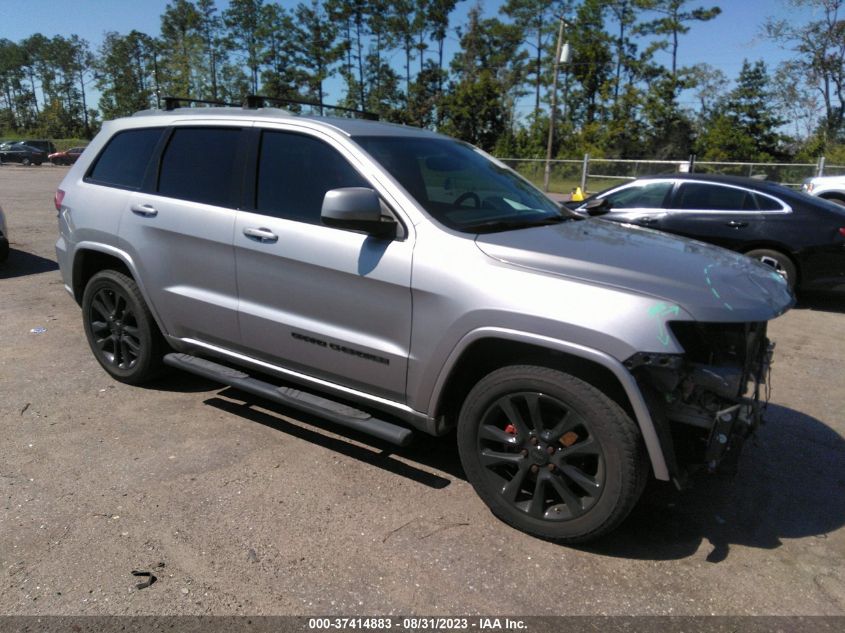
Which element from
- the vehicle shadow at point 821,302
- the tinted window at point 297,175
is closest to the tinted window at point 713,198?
the vehicle shadow at point 821,302

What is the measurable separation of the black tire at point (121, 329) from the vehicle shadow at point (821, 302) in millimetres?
7453

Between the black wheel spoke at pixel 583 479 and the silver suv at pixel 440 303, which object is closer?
the silver suv at pixel 440 303

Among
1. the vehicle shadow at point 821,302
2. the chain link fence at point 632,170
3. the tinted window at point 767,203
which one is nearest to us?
the tinted window at point 767,203

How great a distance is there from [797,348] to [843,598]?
414 cm

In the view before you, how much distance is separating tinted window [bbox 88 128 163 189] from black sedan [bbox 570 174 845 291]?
16.5ft

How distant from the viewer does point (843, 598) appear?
2.73 meters

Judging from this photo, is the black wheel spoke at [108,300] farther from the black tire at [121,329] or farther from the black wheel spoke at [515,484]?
the black wheel spoke at [515,484]

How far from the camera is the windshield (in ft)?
11.3

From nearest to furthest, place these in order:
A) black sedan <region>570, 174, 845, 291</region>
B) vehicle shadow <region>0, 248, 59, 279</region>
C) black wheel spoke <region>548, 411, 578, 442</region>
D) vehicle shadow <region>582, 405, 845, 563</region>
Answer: black wheel spoke <region>548, 411, 578, 442</region>
vehicle shadow <region>582, 405, 845, 563</region>
black sedan <region>570, 174, 845, 291</region>
vehicle shadow <region>0, 248, 59, 279</region>

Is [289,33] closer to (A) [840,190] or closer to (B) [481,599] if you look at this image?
(A) [840,190]

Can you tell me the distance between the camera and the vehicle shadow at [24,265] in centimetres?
848

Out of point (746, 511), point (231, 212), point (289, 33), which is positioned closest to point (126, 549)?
point (231, 212)

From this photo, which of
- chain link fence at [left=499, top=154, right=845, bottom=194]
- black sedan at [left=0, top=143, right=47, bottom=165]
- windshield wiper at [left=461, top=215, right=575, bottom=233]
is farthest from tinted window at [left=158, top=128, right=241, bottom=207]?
black sedan at [left=0, top=143, right=47, bottom=165]

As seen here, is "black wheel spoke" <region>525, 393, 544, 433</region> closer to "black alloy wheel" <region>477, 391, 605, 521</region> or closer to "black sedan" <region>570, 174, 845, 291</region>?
"black alloy wheel" <region>477, 391, 605, 521</region>
